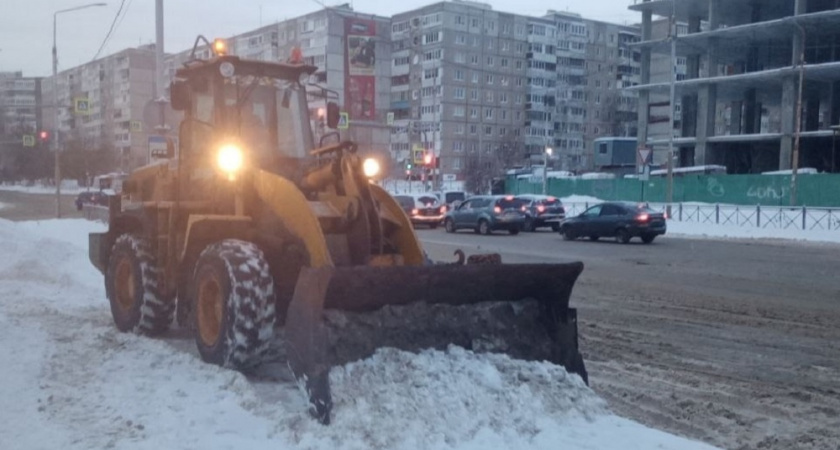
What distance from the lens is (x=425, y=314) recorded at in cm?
755

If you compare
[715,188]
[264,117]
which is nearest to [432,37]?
[715,188]

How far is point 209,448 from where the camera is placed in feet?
20.3

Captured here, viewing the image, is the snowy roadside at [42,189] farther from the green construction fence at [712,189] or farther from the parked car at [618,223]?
the parked car at [618,223]

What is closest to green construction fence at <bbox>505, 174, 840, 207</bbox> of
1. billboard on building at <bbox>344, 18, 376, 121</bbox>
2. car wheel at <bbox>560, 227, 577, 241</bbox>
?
billboard on building at <bbox>344, 18, 376, 121</bbox>

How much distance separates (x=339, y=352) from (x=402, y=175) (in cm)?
8283

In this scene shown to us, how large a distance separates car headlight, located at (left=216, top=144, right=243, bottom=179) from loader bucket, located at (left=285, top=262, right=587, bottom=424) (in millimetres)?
2178

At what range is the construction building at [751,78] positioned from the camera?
60969mm

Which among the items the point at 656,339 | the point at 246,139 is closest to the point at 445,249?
the point at 656,339

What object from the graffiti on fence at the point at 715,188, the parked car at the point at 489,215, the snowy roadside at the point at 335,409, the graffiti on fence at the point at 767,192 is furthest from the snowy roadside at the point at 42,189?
the snowy roadside at the point at 335,409

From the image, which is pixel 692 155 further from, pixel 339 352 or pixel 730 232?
pixel 339 352

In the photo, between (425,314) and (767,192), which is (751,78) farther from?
(425,314)

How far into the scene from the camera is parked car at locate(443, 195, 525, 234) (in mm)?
35188

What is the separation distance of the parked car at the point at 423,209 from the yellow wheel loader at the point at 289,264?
2931 cm

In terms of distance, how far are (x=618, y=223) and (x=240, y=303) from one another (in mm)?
24731
